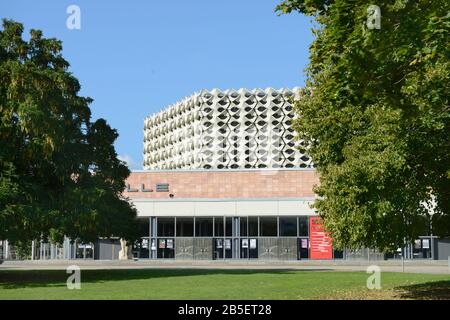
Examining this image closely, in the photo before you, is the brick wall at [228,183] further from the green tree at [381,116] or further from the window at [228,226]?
the green tree at [381,116]

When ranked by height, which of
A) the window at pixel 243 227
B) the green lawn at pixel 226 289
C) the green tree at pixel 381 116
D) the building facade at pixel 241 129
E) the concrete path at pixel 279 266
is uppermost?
the building facade at pixel 241 129

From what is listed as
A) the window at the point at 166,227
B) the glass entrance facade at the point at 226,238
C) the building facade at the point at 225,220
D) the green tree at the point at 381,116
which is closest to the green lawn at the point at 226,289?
the green tree at the point at 381,116

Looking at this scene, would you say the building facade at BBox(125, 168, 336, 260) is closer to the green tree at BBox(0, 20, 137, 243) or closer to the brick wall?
the brick wall

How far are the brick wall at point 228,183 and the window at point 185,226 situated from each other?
10.3 ft

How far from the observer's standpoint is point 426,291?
70.6 feet

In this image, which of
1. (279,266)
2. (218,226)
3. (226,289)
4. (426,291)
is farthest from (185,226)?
(426,291)

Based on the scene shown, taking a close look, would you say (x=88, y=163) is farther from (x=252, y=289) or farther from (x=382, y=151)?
(x=382, y=151)

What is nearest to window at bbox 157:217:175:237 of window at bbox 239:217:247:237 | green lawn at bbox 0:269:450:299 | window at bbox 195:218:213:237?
window at bbox 195:218:213:237

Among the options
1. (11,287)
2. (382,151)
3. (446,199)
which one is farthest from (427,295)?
(11,287)

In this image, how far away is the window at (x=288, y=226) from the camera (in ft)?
189

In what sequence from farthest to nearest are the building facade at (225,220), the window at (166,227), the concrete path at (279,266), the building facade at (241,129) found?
the building facade at (241,129) < the window at (166,227) < the building facade at (225,220) < the concrete path at (279,266)

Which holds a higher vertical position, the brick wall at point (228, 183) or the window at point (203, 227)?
the brick wall at point (228, 183)

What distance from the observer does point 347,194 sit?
62.3 ft

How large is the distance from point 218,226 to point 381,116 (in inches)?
1629
